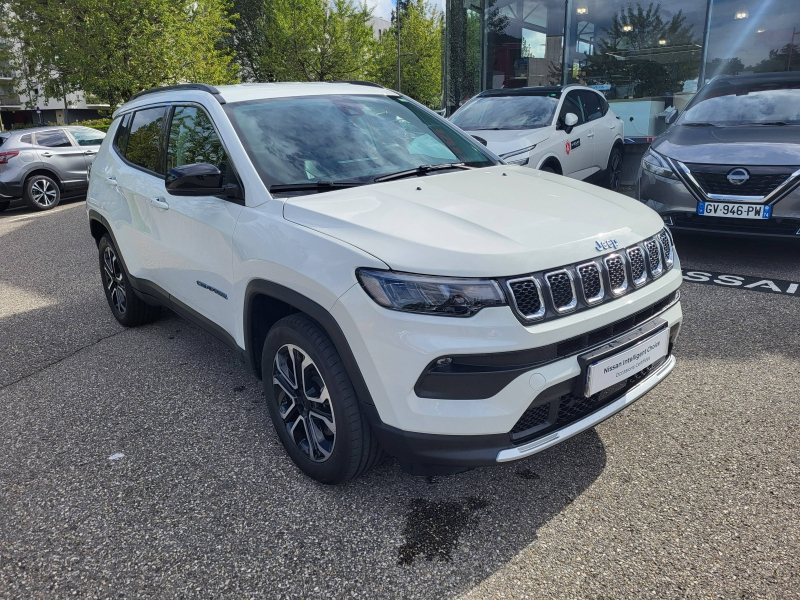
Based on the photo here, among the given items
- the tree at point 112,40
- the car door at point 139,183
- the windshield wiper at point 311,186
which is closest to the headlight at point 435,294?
the windshield wiper at point 311,186

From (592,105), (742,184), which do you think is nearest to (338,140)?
(742,184)

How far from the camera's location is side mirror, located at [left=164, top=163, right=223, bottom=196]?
2924 millimetres

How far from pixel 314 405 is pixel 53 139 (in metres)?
12.5

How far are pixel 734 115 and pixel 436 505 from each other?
5802 millimetres

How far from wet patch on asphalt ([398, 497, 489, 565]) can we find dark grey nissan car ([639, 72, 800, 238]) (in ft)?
13.5

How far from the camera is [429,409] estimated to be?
2180mm

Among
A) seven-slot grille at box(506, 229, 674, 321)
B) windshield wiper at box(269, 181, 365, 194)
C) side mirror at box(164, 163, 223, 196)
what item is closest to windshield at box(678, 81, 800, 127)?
seven-slot grille at box(506, 229, 674, 321)

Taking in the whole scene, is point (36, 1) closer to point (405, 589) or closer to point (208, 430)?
point (208, 430)

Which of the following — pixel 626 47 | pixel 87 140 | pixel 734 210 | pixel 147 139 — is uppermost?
pixel 626 47

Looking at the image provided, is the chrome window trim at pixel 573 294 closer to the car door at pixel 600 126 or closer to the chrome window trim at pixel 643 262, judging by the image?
the chrome window trim at pixel 643 262

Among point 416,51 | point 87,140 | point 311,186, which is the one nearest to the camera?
point 311,186

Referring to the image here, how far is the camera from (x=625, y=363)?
2424 mm

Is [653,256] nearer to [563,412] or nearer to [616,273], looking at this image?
[616,273]

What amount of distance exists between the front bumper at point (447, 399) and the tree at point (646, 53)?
11665mm
